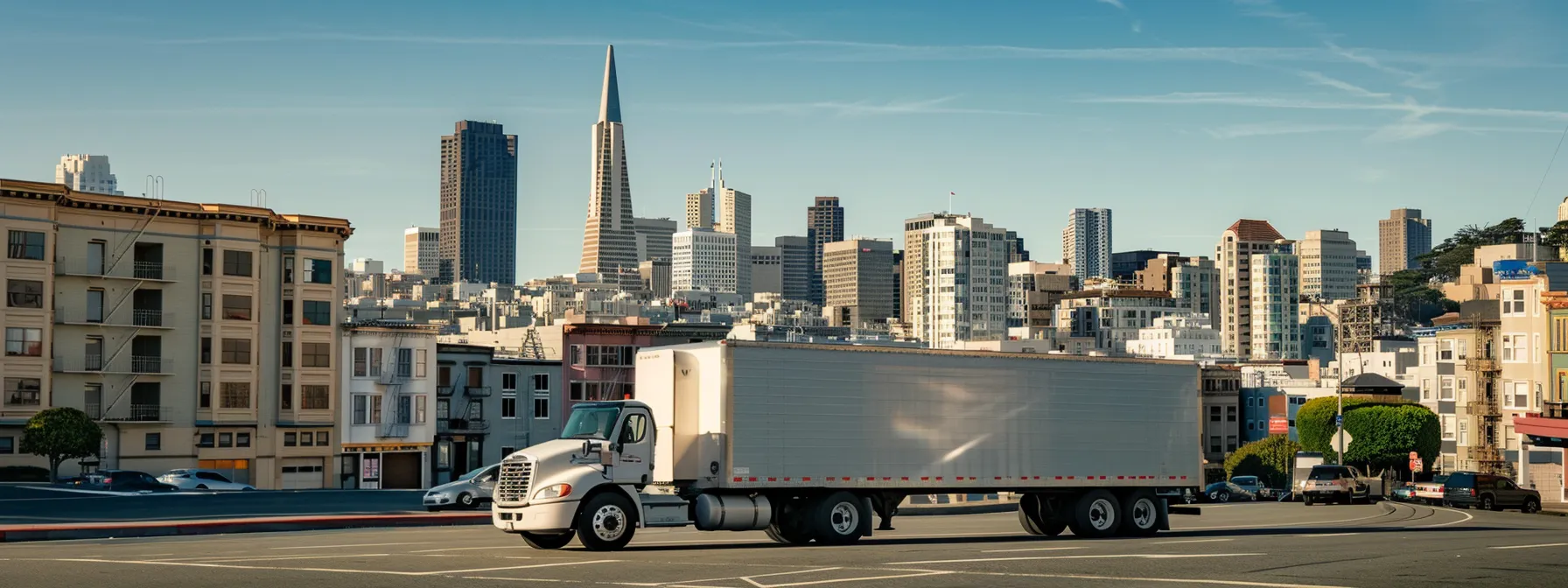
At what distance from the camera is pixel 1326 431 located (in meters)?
136

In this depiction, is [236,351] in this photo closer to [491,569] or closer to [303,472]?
[303,472]

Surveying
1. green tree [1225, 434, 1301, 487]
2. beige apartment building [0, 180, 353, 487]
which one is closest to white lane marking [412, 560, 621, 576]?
beige apartment building [0, 180, 353, 487]

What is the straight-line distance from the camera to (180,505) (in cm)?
5397

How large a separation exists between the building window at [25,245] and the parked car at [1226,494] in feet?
190

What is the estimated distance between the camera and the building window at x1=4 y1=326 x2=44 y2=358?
8606cm

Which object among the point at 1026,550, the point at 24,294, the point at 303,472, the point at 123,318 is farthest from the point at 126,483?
the point at 1026,550

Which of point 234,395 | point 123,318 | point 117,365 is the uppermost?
point 123,318

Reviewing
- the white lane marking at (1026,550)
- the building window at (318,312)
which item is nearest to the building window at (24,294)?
the building window at (318,312)

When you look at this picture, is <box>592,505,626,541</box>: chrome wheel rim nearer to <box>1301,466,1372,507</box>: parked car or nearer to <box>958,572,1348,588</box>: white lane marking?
<box>958,572,1348,588</box>: white lane marking

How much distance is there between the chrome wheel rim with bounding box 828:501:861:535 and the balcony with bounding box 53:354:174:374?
6640cm

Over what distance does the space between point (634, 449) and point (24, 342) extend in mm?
64740

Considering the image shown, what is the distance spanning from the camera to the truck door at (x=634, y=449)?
32094 millimetres

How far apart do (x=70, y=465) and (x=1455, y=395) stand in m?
90.3

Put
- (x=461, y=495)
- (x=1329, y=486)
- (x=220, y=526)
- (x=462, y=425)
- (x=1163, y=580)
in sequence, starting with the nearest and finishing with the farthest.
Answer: (x=1163, y=580) → (x=220, y=526) → (x=461, y=495) → (x=1329, y=486) → (x=462, y=425)
